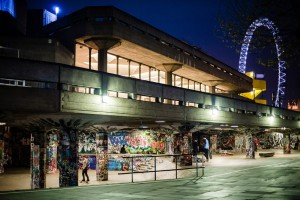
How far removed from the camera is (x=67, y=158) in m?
19.0

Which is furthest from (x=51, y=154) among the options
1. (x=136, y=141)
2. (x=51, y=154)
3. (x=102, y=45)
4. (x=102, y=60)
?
(x=102, y=45)

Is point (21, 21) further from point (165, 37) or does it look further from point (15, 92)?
point (15, 92)

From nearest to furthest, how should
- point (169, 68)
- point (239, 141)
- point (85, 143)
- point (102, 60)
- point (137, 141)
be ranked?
1. point (102, 60)
2. point (85, 143)
3. point (137, 141)
4. point (169, 68)
5. point (239, 141)

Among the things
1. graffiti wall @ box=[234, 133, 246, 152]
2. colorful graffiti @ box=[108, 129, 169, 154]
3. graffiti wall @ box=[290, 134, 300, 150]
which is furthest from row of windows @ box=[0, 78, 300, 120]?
graffiti wall @ box=[234, 133, 246, 152]

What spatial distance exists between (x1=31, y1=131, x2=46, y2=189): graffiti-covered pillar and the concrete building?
5cm

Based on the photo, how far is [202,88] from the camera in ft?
149

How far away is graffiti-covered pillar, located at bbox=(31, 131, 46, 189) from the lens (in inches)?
792

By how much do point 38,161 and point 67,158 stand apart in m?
2.14

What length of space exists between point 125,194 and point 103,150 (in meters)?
10.3

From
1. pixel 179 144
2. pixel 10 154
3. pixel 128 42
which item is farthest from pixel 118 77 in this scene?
pixel 10 154

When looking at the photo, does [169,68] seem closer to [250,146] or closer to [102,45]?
[102,45]

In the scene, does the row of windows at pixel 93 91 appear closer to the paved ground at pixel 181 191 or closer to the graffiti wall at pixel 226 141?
the paved ground at pixel 181 191

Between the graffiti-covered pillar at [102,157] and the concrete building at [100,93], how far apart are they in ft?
0.19

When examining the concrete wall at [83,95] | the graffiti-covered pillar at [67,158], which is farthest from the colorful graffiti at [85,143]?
the graffiti-covered pillar at [67,158]
